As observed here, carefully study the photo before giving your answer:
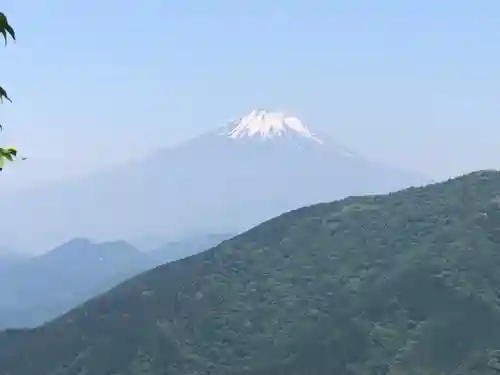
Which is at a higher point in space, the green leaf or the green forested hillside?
the green forested hillside

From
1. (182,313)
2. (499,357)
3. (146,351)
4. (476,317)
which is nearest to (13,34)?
(499,357)

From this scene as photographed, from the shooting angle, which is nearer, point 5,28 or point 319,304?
point 5,28

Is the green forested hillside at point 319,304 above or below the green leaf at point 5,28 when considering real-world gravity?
above

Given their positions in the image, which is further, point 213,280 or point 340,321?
point 213,280

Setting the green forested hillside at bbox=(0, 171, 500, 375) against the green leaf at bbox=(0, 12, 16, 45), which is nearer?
the green leaf at bbox=(0, 12, 16, 45)

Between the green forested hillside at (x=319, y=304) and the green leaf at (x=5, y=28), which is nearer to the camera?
the green leaf at (x=5, y=28)

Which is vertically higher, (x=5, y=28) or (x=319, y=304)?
(x=319, y=304)

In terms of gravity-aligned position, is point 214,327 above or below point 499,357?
above

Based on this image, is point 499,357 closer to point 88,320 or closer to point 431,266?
point 431,266
